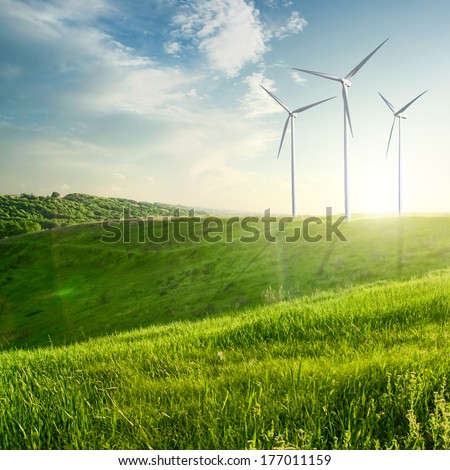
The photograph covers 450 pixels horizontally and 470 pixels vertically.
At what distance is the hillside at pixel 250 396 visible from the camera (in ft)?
9.68

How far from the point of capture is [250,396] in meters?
3.24

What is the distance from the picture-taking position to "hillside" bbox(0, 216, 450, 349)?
24062mm

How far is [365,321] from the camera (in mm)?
5941

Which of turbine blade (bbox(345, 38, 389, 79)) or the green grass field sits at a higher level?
turbine blade (bbox(345, 38, 389, 79))

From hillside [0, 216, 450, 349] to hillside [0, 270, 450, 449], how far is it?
7.48 meters

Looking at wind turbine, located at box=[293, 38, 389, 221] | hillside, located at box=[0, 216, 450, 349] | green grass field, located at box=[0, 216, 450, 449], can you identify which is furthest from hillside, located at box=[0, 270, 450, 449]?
wind turbine, located at box=[293, 38, 389, 221]

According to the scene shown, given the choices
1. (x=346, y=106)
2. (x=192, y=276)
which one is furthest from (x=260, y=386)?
(x=346, y=106)

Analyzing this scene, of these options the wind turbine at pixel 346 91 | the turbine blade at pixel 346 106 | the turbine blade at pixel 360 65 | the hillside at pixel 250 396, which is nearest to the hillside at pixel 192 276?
the wind turbine at pixel 346 91

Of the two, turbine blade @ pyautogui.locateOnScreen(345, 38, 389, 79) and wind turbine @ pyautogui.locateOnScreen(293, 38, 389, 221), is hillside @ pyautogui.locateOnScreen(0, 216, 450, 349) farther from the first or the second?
turbine blade @ pyautogui.locateOnScreen(345, 38, 389, 79)

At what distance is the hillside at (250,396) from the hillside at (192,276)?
24.5 feet

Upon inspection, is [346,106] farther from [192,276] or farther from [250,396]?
[250,396]

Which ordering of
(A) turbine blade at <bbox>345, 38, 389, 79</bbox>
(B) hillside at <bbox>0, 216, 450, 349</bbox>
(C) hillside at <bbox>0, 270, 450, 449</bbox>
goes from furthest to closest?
(A) turbine blade at <bbox>345, 38, 389, 79</bbox> → (B) hillside at <bbox>0, 216, 450, 349</bbox> → (C) hillside at <bbox>0, 270, 450, 449</bbox>

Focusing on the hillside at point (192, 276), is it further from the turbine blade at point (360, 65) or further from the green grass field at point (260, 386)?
the turbine blade at point (360, 65)
